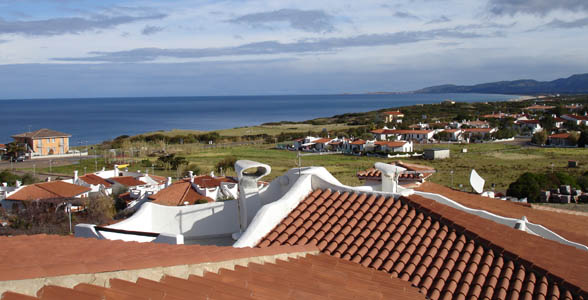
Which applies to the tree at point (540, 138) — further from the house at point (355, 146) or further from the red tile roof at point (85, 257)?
the red tile roof at point (85, 257)

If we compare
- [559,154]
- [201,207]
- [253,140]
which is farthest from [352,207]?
[253,140]

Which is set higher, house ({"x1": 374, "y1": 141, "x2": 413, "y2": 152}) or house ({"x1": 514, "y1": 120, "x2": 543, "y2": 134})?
house ({"x1": 514, "y1": 120, "x2": 543, "y2": 134})

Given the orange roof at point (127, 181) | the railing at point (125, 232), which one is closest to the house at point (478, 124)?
the orange roof at point (127, 181)

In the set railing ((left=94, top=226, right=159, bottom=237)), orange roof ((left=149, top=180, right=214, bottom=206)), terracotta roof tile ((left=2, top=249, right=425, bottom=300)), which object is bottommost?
orange roof ((left=149, top=180, right=214, bottom=206))

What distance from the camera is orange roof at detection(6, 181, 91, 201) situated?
27656mm

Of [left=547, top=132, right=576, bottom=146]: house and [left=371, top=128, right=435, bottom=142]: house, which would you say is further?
[left=371, top=128, right=435, bottom=142]: house

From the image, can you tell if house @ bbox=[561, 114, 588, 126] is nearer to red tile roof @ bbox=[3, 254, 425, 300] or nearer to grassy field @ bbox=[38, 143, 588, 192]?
grassy field @ bbox=[38, 143, 588, 192]

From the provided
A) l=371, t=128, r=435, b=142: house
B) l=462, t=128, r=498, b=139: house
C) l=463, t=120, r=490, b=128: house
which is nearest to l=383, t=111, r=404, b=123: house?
l=463, t=120, r=490, b=128: house

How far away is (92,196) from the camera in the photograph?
28812 millimetres

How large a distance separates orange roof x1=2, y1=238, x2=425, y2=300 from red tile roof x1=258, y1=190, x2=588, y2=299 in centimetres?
38

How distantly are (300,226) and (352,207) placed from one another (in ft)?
3.05

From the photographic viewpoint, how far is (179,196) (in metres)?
25.6

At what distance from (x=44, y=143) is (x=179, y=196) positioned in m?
50.5

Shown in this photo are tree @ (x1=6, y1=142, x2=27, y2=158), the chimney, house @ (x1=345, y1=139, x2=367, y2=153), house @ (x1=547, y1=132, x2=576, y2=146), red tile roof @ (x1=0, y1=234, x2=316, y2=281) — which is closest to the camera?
red tile roof @ (x1=0, y1=234, x2=316, y2=281)
